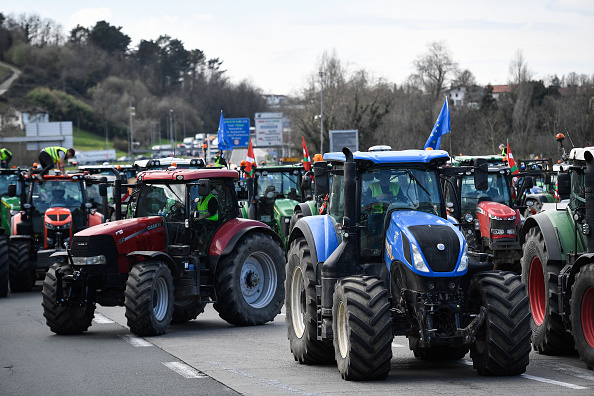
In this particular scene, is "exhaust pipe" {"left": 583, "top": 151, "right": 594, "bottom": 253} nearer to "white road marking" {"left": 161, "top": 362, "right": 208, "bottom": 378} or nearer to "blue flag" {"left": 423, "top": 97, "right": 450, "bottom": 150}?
"white road marking" {"left": 161, "top": 362, "right": 208, "bottom": 378}

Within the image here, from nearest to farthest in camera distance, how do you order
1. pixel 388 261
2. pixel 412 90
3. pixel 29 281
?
1. pixel 388 261
2. pixel 29 281
3. pixel 412 90

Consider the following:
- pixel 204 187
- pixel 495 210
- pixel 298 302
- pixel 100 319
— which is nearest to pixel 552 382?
pixel 298 302

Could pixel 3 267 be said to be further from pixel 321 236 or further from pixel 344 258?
pixel 344 258

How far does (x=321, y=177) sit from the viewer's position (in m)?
10.5

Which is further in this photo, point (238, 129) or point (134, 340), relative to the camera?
point (238, 129)

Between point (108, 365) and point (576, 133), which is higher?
point (576, 133)

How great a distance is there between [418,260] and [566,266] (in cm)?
242

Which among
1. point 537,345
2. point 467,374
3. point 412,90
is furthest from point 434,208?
point 412,90

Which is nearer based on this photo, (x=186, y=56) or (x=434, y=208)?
(x=434, y=208)

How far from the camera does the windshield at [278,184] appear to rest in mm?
25531

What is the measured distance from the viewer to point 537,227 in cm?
1146

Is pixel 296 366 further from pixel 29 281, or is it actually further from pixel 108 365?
pixel 29 281

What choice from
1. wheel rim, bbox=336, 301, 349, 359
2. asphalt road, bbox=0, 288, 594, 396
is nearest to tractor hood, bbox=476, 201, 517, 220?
asphalt road, bbox=0, 288, 594, 396

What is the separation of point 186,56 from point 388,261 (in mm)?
165664
